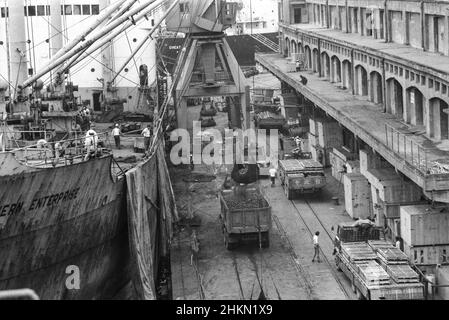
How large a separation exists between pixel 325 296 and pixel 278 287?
1.60m

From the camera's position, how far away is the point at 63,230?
2450 cm

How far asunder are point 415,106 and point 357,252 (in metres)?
9.01

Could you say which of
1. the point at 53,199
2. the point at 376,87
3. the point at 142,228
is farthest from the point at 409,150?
the point at 53,199

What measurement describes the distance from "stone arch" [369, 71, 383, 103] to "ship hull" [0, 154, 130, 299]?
15.0 metres

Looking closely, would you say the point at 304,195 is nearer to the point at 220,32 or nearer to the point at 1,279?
the point at 220,32

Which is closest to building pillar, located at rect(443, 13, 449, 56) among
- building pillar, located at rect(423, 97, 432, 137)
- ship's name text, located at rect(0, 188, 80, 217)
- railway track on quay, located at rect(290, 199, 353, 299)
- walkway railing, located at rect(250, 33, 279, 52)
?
building pillar, located at rect(423, 97, 432, 137)

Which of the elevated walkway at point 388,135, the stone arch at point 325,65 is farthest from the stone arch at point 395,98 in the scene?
the stone arch at point 325,65

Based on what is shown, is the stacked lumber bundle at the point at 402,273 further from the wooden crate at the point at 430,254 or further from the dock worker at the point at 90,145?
the dock worker at the point at 90,145

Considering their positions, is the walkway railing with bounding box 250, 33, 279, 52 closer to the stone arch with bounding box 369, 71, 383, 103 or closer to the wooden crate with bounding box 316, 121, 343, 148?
the wooden crate with bounding box 316, 121, 343, 148

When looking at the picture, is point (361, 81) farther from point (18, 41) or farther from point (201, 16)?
point (18, 41)

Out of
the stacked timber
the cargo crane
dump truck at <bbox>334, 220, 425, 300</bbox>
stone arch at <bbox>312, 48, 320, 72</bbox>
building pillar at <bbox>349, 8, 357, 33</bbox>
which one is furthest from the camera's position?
stone arch at <bbox>312, 48, 320, 72</bbox>

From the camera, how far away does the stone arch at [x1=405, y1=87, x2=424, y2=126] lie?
33000mm

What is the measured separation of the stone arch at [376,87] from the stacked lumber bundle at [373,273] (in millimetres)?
14714

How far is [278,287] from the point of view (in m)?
26.5
